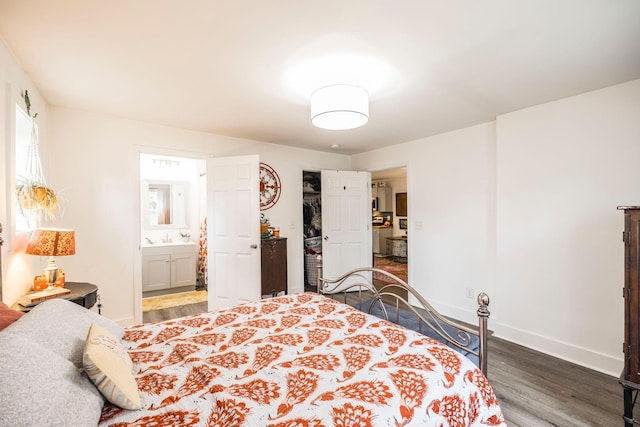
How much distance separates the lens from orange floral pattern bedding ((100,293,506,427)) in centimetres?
103

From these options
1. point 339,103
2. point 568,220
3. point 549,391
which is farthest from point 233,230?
point 568,220

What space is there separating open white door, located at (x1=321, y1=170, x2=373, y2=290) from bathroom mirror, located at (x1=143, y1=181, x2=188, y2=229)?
8.55 ft

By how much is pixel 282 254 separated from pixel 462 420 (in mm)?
3189

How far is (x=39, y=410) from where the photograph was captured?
778 millimetres

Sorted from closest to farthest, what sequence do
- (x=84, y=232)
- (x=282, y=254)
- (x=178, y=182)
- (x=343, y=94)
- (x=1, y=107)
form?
(x=1, y=107) < (x=343, y=94) < (x=84, y=232) < (x=282, y=254) < (x=178, y=182)

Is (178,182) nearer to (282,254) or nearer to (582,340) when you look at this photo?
(282,254)

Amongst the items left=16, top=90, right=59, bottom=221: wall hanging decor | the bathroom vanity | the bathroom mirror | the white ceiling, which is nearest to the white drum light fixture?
the white ceiling

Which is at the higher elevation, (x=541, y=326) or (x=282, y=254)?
(x=282, y=254)

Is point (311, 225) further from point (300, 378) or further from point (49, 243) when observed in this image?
point (300, 378)

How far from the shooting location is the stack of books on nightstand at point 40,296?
6.43 feet

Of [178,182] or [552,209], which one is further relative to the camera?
[178,182]

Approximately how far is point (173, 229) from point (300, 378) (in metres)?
4.72

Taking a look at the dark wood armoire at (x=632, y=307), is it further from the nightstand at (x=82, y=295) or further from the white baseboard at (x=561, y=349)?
the nightstand at (x=82, y=295)

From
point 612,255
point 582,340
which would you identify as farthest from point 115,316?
point 612,255
